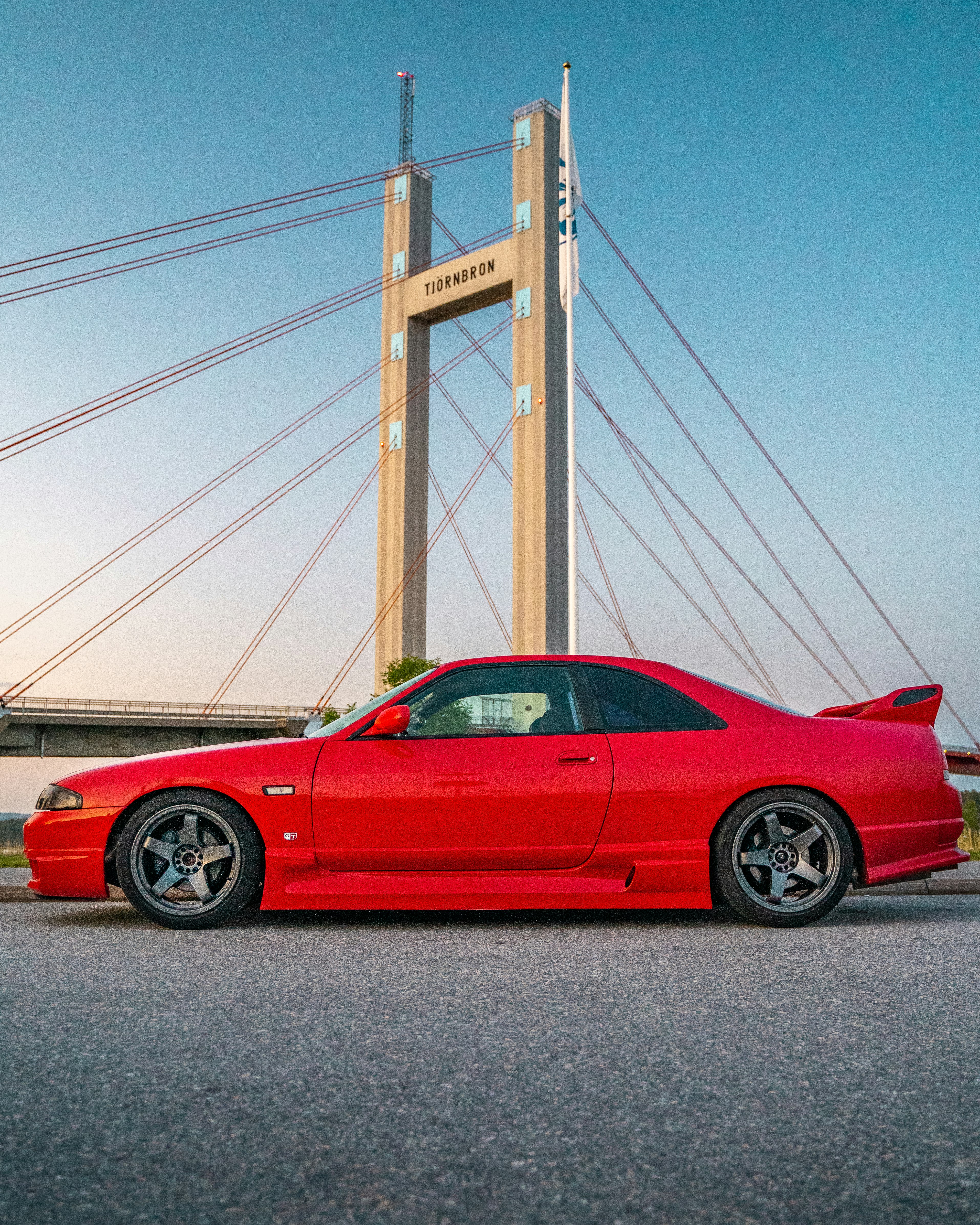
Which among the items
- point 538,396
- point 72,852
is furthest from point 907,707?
point 538,396

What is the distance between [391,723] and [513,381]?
29811 millimetres

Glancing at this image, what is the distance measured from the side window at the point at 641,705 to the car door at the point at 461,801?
156mm

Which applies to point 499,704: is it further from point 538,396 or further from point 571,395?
point 538,396

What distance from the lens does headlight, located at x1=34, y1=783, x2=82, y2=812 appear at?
5.09 meters

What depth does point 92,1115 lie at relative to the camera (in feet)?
7.61

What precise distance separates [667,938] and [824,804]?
40.5 inches

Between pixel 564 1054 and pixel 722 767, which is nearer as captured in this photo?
pixel 564 1054

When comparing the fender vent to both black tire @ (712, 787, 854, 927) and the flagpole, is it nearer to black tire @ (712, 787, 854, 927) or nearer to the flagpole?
black tire @ (712, 787, 854, 927)

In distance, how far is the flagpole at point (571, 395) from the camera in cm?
1413

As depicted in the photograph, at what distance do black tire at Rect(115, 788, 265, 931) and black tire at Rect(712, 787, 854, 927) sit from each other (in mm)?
2188

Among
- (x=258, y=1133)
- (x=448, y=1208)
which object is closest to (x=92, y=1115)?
(x=258, y=1133)

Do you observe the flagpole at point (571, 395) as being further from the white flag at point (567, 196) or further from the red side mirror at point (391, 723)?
the red side mirror at point (391, 723)

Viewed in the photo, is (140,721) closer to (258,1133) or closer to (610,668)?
(610,668)

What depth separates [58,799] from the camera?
5.14 metres
